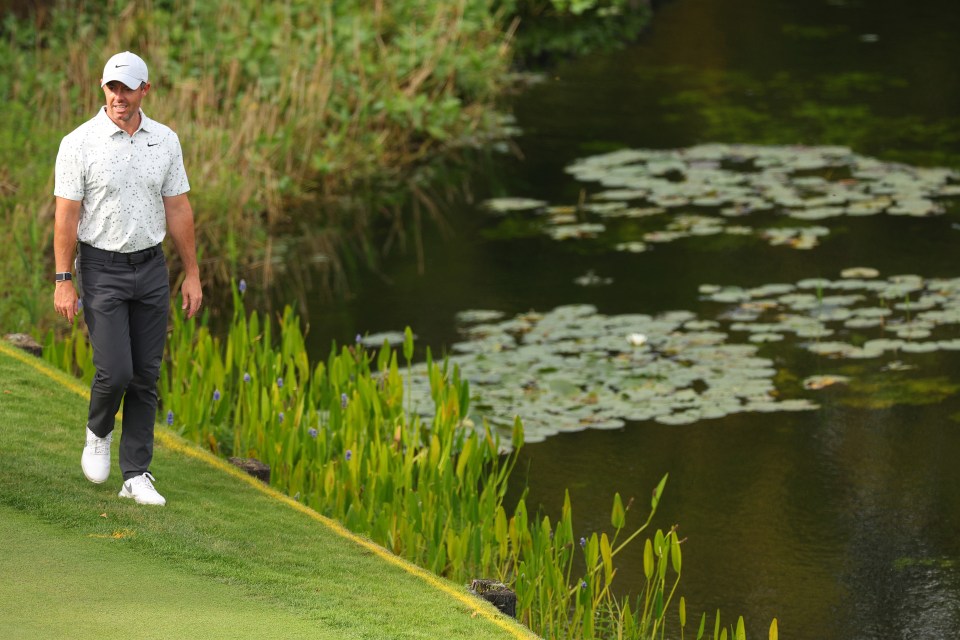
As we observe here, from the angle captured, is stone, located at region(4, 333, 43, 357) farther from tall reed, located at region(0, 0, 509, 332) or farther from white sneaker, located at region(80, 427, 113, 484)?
tall reed, located at region(0, 0, 509, 332)

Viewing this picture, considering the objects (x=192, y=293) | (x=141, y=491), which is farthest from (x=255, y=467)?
(x=192, y=293)

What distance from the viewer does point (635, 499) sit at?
6.64m

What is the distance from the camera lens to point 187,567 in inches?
174

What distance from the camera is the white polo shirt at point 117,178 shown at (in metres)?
4.60

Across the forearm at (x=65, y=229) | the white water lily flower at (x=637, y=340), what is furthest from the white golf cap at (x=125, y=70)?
the white water lily flower at (x=637, y=340)

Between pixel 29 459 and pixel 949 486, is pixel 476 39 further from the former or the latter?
pixel 29 459

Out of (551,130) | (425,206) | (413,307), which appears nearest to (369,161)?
(425,206)

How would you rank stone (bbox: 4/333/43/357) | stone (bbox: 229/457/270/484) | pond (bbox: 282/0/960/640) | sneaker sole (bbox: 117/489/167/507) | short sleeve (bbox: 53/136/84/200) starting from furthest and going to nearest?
stone (bbox: 4/333/43/357) → pond (bbox: 282/0/960/640) → stone (bbox: 229/457/270/484) → sneaker sole (bbox: 117/489/167/507) → short sleeve (bbox: 53/136/84/200)

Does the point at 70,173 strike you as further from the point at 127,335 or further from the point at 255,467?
the point at 255,467

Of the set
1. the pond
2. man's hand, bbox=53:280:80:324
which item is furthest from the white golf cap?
the pond

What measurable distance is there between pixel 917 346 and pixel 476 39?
6.43 meters

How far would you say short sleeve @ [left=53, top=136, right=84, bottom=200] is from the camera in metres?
4.59

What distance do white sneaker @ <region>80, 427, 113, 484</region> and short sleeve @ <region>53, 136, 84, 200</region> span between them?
778 millimetres

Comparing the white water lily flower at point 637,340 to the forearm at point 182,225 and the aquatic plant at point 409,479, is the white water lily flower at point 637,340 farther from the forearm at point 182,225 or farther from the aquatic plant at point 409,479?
the forearm at point 182,225
